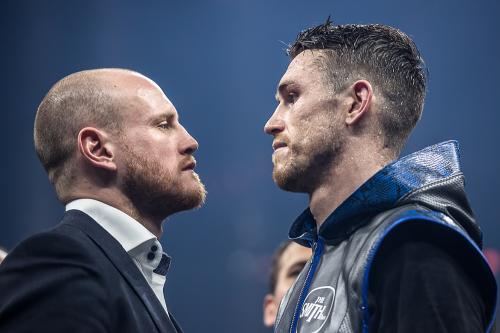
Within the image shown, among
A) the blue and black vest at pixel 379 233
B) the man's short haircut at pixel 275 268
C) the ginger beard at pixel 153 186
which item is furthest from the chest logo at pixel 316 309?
the man's short haircut at pixel 275 268

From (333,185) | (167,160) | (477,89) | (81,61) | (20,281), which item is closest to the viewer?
(20,281)

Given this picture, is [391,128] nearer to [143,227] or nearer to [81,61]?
[143,227]

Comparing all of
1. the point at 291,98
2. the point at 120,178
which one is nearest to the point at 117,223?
the point at 120,178

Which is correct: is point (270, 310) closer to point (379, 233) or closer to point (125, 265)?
point (125, 265)

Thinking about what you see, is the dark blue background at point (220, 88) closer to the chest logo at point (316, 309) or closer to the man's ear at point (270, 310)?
the man's ear at point (270, 310)

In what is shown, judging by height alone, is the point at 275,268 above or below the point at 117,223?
below

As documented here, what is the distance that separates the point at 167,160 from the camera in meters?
2.13

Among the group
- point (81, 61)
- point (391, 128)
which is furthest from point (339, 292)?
point (81, 61)

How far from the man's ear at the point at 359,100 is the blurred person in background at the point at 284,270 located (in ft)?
4.08

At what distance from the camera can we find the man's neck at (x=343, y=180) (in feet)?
6.17

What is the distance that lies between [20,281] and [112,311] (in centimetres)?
22

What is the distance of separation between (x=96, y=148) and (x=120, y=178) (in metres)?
0.11

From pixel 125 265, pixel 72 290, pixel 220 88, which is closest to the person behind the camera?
pixel 72 290

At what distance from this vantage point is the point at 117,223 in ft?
6.43
